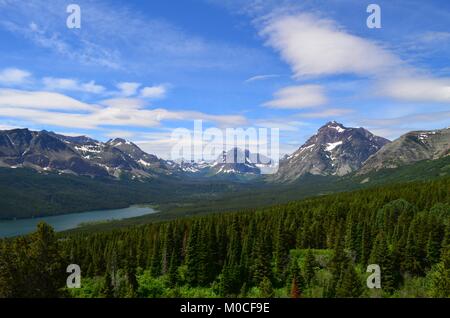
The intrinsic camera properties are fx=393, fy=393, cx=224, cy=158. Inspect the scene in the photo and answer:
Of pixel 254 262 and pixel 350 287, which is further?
pixel 254 262

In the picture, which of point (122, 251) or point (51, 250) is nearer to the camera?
point (51, 250)

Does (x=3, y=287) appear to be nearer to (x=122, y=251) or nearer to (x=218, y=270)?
(x=218, y=270)

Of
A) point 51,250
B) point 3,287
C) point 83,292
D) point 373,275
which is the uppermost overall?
point 51,250

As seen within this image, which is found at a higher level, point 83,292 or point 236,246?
point 236,246

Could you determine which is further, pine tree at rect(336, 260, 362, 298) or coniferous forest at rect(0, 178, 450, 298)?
pine tree at rect(336, 260, 362, 298)

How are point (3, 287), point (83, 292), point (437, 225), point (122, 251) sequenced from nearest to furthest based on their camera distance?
point (3, 287), point (83, 292), point (437, 225), point (122, 251)

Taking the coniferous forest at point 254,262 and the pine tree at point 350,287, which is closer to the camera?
the coniferous forest at point 254,262

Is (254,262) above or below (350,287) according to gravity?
below
